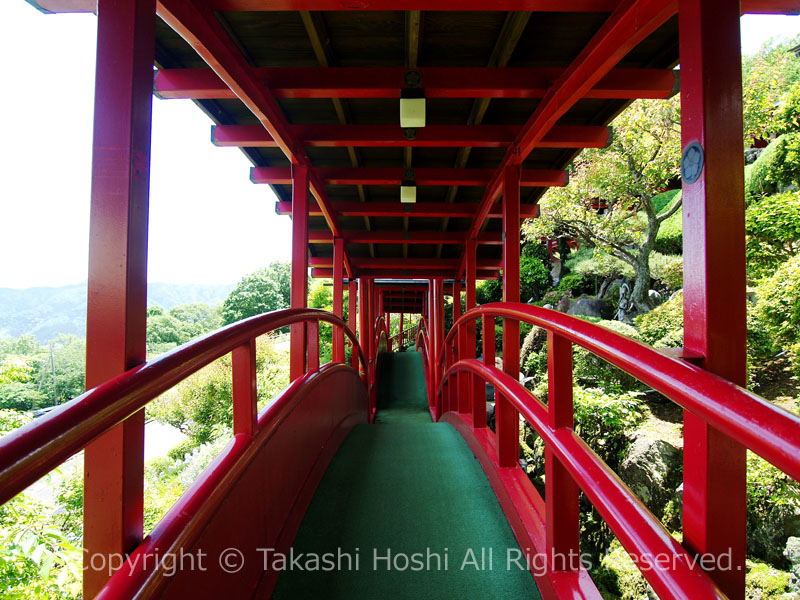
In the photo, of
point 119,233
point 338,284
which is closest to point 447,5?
point 119,233

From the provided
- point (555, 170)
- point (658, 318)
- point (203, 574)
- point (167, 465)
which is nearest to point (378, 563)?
point (203, 574)

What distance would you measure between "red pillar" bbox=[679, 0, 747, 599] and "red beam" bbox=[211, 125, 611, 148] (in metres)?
2.32

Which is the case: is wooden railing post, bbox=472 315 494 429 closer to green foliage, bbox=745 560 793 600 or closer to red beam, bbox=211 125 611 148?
red beam, bbox=211 125 611 148

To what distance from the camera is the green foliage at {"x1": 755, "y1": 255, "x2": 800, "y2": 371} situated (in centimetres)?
533

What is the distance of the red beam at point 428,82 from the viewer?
273 cm

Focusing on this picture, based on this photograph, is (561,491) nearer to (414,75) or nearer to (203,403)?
(414,75)

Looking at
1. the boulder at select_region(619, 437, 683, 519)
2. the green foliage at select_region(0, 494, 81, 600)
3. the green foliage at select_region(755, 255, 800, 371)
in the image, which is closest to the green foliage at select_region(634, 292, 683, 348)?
the green foliage at select_region(755, 255, 800, 371)

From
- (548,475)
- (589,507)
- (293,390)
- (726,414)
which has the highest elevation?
(726,414)

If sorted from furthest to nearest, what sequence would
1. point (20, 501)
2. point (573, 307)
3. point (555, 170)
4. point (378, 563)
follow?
1. point (573, 307)
2. point (20, 501)
3. point (555, 170)
4. point (378, 563)

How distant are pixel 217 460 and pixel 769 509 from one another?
5.81 m

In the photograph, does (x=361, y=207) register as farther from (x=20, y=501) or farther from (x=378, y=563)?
(x=20, y=501)

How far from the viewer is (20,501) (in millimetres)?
4871

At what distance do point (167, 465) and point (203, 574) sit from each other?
1381cm

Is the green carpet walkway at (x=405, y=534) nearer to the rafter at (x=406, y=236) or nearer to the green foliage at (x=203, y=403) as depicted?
the rafter at (x=406, y=236)
